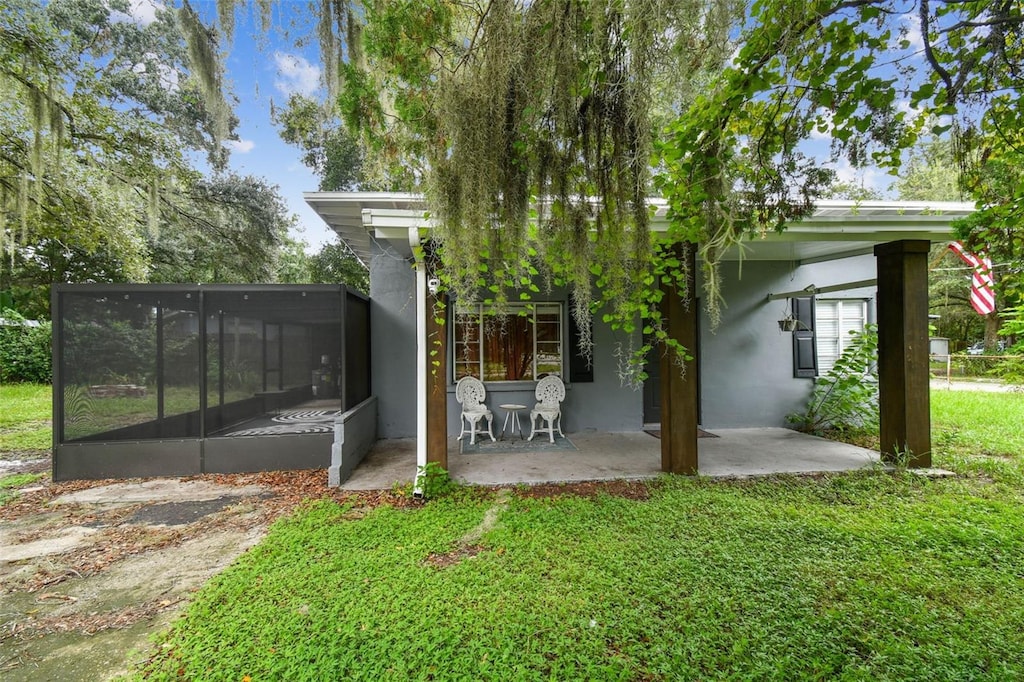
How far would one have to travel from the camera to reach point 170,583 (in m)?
2.54

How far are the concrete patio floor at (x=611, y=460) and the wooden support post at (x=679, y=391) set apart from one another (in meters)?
0.28

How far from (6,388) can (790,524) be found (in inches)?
645

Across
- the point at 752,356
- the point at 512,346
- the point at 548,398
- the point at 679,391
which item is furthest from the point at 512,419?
the point at 752,356

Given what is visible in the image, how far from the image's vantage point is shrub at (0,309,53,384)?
10.7 m

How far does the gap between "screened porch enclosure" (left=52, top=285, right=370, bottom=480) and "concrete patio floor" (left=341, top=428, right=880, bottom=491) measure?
903mm

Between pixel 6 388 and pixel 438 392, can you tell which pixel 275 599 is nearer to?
pixel 438 392

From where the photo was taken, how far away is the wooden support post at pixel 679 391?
13.4ft

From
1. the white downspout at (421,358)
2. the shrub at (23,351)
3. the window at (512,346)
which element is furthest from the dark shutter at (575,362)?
the shrub at (23,351)

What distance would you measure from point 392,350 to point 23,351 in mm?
12447

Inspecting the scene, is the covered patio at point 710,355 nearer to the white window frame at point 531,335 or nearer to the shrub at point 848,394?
the white window frame at point 531,335

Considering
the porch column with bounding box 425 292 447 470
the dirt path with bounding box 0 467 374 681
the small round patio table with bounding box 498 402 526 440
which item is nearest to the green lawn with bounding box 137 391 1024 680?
the dirt path with bounding box 0 467 374 681

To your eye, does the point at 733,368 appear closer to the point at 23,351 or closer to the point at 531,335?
the point at 531,335

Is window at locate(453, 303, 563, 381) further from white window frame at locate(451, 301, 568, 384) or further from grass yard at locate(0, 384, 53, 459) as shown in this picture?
grass yard at locate(0, 384, 53, 459)

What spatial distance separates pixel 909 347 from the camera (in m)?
4.22
